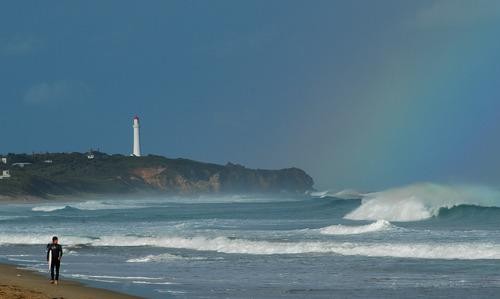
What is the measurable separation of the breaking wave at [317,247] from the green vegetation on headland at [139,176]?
7786 centimetres

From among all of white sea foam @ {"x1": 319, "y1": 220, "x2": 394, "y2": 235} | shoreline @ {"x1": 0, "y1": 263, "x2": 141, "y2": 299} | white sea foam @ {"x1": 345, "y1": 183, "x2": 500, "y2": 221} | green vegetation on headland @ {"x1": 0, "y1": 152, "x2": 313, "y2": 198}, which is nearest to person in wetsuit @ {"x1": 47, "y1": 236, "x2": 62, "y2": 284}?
shoreline @ {"x1": 0, "y1": 263, "x2": 141, "y2": 299}

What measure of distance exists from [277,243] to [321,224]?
44.1 feet

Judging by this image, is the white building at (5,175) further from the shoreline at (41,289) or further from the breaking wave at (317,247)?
the shoreline at (41,289)

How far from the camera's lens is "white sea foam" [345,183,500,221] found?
143 ft

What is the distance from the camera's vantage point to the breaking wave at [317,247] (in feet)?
77.8

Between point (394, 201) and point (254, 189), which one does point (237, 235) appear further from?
point (254, 189)

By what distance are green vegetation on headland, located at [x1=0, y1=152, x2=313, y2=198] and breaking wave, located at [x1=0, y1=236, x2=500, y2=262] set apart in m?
77.9

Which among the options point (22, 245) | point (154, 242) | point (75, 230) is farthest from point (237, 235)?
point (75, 230)

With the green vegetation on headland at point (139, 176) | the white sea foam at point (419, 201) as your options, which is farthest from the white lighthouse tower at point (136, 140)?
the white sea foam at point (419, 201)

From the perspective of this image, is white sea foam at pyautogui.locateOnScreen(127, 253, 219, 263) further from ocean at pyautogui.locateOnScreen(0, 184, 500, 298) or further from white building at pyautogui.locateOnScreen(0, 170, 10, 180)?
white building at pyautogui.locateOnScreen(0, 170, 10, 180)

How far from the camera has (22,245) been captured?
31.6 m

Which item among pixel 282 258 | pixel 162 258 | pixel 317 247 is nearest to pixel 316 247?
pixel 317 247

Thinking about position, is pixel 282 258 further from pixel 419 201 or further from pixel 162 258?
pixel 419 201

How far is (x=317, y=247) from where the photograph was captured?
2655 centimetres
